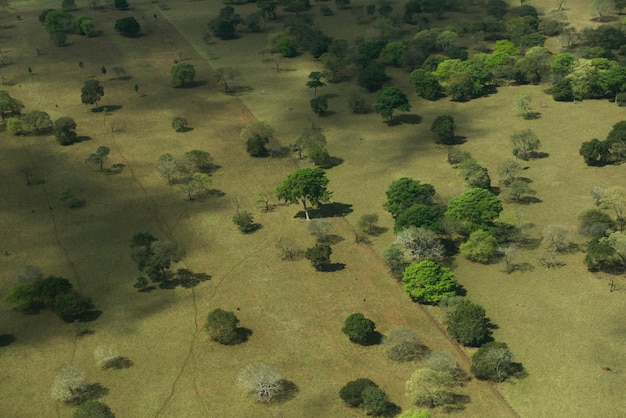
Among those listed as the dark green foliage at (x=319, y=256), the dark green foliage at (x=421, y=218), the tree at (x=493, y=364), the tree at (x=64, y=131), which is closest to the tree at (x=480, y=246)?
the dark green foliage at (x=421, y=218)

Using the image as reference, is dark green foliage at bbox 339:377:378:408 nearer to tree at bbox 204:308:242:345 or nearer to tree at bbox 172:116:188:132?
tree at bbox 204:308:242:345

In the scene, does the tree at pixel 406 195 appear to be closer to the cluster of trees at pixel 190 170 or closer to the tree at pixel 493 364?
the cluster of trees at pixel 190 170

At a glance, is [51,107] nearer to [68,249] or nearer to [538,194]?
[68,249]

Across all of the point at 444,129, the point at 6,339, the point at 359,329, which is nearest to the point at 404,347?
the point at 359,329

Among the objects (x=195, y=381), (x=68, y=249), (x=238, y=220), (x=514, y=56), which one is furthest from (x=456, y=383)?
(x=514, y=56)

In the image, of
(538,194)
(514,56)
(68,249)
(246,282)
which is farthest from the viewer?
(514,56)

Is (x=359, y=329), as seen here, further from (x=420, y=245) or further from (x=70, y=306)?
(x=70, y=306)
